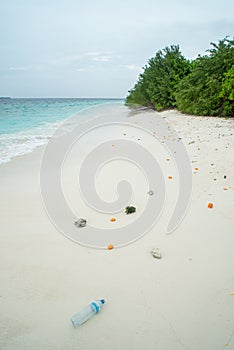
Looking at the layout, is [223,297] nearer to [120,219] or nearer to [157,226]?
[157,226]

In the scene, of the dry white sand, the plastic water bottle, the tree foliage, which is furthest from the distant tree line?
the plastic water bottle

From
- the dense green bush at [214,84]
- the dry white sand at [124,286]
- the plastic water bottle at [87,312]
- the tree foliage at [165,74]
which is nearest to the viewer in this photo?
the dry white sand at [124,286]

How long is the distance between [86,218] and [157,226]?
3.25 feet

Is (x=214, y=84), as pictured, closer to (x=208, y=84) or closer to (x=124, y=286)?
(x=208, y=84)

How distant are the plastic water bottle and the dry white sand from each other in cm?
4

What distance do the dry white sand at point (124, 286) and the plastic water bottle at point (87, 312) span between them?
1.7 inches

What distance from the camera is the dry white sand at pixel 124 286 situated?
1575 mm

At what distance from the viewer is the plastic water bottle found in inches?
66.0

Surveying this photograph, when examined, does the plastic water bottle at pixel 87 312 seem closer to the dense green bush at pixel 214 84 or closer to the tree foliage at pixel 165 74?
the dense green bush at pixel 214 84

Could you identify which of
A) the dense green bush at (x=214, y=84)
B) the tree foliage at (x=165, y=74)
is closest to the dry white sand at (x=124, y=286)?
the dense green bush at (x=214, y=84)

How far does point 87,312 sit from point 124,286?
0.39 m

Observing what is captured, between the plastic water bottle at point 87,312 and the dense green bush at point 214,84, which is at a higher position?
the dense green bush at point 214,84

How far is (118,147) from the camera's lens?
6988mm

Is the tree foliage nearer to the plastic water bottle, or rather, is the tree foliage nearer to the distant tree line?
the distant tree line
